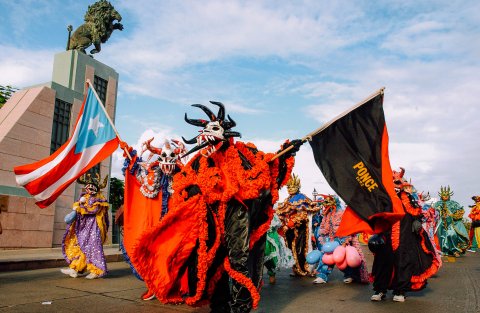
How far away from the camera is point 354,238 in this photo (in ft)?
30.2

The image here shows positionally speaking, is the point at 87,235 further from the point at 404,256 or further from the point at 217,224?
the point at 404,256

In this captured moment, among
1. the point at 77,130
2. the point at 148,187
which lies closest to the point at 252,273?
the point at 148,187

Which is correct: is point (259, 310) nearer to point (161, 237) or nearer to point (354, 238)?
point (161, 237)

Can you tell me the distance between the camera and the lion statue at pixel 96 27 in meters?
18.2

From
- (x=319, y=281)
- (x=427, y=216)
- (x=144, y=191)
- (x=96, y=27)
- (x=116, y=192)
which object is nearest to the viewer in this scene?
(x=144, y=191)

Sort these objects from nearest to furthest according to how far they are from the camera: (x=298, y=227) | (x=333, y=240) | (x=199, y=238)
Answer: (x=199, y=238) < (x=333, y=240) < (x=298, y=227)

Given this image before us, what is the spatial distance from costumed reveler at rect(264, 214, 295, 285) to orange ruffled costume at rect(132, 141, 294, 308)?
369cm

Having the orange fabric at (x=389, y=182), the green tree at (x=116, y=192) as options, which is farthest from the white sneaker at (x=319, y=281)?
the green tree at (x=116, y=192)

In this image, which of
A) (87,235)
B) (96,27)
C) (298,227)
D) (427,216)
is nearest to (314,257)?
(298,227)

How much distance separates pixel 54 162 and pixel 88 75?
36.7 feet

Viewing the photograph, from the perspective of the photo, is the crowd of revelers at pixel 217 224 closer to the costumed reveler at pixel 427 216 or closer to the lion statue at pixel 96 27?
the costumed reveler at pixel 427 216

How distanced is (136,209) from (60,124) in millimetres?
10057

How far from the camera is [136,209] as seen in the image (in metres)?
7.02

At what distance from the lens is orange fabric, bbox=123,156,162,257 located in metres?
6.86
